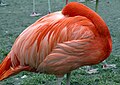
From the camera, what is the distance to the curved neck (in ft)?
9.60

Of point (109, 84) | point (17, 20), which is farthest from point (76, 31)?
point (17, 20)

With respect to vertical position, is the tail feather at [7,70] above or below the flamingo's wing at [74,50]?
below

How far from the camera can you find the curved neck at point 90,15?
2926 millimetres

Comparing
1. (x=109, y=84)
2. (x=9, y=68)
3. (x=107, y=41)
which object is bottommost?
(x=109, y=84)

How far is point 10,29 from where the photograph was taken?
704 cm

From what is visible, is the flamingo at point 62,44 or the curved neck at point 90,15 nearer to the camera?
the flamingo at point 62,44

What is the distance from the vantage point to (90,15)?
300cm

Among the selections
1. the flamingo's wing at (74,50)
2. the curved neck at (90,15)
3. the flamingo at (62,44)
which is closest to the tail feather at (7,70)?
the flamingo at (62,44)

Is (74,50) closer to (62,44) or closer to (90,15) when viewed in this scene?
(62,44)

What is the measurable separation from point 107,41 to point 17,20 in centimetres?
534

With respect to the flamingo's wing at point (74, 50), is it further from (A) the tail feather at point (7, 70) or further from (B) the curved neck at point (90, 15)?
(A) the tail feather at point (7, 70)

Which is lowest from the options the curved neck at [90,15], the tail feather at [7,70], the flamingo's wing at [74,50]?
the tail feather at [7,70]

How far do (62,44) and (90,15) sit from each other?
39cm

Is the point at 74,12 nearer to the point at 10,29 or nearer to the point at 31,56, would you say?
the point at 31,56
